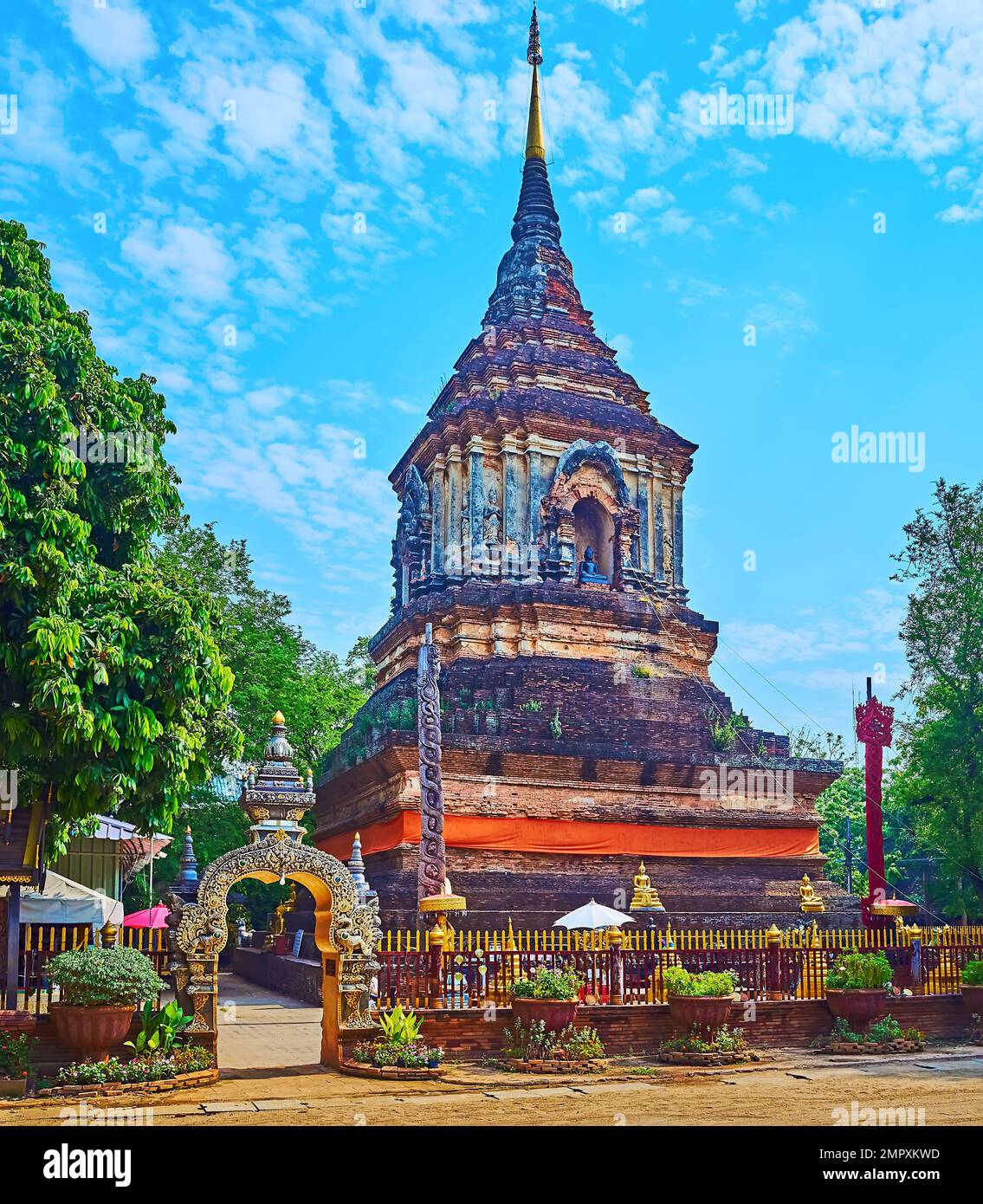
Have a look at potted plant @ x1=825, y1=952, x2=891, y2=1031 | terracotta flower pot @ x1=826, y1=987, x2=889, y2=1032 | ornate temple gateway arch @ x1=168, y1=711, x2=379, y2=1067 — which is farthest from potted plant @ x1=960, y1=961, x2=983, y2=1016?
ornate temple gateway arch @ x1=168, y1=711, x2=379, y2=1067

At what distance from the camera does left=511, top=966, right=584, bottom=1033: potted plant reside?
1436 cm

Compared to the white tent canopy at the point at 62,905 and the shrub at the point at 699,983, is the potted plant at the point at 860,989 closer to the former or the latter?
the shrub at the point at 699,983

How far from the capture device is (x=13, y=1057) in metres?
11.9

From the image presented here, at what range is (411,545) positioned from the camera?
102 ft

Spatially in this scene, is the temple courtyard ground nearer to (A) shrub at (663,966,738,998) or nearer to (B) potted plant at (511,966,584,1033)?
(B) potted plant at (511,966,584,1033)

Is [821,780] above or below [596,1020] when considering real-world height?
above

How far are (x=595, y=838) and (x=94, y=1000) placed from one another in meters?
13.1

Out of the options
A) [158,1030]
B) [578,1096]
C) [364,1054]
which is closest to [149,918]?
[364,1054]

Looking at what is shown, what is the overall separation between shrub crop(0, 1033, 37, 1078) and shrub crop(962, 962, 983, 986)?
43.0ft

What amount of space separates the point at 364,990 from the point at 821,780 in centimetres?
1516

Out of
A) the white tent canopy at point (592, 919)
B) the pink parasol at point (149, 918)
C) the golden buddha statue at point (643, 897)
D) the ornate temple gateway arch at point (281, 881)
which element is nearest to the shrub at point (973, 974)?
the white tent canopy at point (592, 919)

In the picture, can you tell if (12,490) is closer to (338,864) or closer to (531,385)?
(338,864)

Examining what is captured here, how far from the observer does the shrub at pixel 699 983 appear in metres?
15.2
